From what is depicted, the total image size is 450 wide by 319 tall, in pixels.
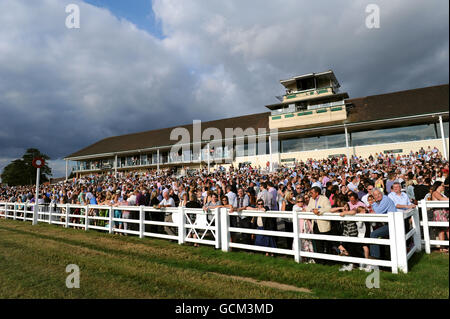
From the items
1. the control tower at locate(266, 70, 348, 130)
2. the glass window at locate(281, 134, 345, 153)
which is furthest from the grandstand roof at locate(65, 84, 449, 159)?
the glass window at locate(281, 134, 345, 153)

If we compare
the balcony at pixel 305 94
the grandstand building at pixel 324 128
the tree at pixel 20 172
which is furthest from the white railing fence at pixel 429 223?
the tree at pixel 20 172

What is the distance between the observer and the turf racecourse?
14.1 feet

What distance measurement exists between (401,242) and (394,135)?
2373 cm

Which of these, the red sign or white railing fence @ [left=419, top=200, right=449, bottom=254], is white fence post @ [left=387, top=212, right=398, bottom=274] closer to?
white railing fence @ [left=419, top=200, right=449, bottom=254]

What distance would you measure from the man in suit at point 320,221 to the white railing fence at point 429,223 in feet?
7.01

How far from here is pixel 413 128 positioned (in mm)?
24297

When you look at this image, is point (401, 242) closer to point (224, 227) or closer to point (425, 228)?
point (425, 228)

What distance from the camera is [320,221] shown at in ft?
19.0

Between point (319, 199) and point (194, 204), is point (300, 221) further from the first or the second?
Result: point (194, 204)

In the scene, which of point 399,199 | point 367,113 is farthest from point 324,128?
point 399,199

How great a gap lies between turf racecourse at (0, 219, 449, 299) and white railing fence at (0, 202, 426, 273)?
238 millimetres

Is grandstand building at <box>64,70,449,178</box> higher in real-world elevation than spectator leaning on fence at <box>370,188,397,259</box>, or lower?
higher

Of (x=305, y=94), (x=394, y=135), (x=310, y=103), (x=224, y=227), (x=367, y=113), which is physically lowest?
(x=224, y=227)
